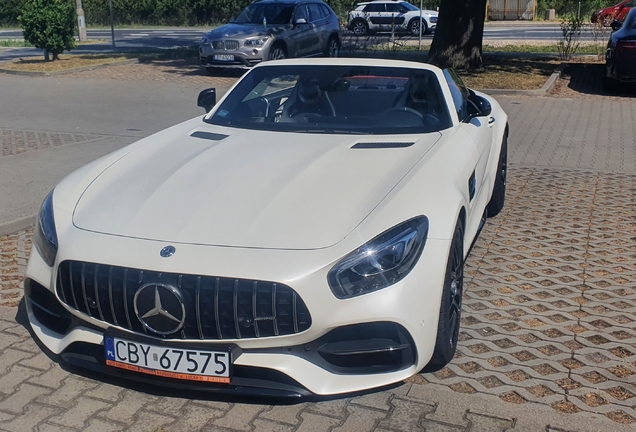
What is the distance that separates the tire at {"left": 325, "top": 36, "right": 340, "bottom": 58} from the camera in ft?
64.5

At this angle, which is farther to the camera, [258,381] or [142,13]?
[142,13]

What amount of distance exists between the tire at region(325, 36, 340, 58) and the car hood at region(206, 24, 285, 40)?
225 centimetres

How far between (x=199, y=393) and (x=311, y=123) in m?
2.06

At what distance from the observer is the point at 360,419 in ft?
11.3

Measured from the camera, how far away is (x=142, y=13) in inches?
1766

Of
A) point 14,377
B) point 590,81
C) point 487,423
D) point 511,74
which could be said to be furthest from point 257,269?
point 590,81

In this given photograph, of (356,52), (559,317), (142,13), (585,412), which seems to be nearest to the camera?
(585,412)

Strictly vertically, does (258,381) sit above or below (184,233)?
below

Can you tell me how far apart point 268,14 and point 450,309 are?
50.7 feet

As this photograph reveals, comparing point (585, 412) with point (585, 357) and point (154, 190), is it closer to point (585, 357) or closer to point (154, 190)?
point (585, 357)

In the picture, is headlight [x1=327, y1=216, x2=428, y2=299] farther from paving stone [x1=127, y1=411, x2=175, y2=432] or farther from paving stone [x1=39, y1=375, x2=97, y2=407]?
paving stone [x1=39, y1=375, x2=97, y2=407]

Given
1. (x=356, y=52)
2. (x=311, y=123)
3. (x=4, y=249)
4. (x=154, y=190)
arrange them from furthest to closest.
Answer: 1. (x=356, y=52)
2. (x=4, y=249)
3. (x=311, y=123)
4. (x=154, y=190)

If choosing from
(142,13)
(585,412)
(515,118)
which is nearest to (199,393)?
(585,412)

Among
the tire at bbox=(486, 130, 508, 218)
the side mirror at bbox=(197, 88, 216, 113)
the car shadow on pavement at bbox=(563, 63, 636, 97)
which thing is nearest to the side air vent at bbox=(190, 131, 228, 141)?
the side mirror at bbox=(197, 88, 216, 113)
